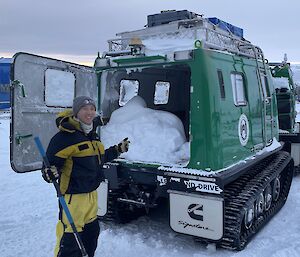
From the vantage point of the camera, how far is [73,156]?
3.67m

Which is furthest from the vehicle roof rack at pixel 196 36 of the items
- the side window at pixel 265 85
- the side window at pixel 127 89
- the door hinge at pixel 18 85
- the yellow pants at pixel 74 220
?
the yellow pants at pixel 74 220

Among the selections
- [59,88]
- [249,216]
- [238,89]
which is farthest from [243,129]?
[59,88]

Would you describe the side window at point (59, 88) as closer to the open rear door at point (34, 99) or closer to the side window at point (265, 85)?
the open rear door at point (34, 99)

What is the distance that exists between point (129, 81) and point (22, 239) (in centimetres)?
319

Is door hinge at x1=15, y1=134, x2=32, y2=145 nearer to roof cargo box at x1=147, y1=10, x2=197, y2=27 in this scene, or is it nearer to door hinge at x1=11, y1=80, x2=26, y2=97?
door hinge at x1=11, y1=80, x2=26, y2=97

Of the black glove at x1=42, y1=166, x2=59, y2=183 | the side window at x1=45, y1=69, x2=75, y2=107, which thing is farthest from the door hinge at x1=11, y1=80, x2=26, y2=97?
the black glove at x1=42, y1=166, x2=59, y2=183

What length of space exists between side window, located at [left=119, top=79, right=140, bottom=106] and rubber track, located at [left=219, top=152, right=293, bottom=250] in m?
2.43

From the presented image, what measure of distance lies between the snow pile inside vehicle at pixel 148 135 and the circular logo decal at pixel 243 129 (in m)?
0.80

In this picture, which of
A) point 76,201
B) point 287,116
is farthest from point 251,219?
point 287,116

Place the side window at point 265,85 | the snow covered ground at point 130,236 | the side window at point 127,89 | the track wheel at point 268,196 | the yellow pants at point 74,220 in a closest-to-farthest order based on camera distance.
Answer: the yellow pants at point 74,220
the snow covered ground at point 130,236
the track wheel at point 268,196
the side window at point 265,85
the side window at point 127,89

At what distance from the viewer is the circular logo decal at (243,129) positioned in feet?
18.0

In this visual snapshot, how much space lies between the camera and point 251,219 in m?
5.55

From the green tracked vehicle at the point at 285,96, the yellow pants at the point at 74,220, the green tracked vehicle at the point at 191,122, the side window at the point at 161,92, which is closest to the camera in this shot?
the yellow pants at the point at 74,220

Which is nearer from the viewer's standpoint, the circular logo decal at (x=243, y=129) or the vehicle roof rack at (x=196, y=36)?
the vehicle roof rack at (x=196, y=36)
